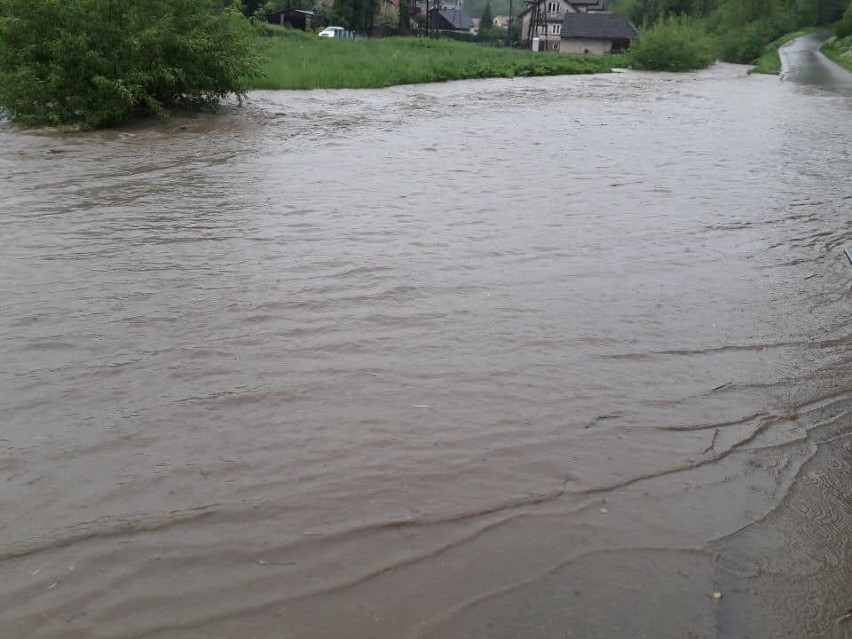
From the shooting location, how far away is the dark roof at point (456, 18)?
89.1 m

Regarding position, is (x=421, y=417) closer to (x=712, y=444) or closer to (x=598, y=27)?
(x=712, y=444)

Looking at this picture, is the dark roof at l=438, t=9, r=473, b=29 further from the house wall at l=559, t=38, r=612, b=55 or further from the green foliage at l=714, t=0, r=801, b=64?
the green foliage at l=714, t=0, r=801, b=64

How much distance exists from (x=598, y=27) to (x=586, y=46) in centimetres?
222

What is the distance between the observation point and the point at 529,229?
24.2ft

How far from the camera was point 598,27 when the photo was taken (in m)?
76.5

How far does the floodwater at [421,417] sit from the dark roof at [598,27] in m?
74.2

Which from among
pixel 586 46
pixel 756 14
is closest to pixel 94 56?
pixel 586 46

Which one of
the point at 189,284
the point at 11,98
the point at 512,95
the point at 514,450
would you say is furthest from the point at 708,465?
the point at 512,95

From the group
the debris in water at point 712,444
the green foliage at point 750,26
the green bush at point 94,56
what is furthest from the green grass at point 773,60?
the debris in water at point 712,444

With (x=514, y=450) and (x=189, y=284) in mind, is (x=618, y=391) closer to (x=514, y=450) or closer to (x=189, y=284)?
(x=514, y=450)

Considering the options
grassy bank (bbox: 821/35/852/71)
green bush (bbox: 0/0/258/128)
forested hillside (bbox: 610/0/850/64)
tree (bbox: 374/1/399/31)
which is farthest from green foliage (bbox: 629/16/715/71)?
green bush (bbox: 0/0/258/128)

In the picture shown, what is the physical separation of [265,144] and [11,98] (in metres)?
4.98

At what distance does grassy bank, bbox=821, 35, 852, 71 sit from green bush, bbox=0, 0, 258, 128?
37.6 meters

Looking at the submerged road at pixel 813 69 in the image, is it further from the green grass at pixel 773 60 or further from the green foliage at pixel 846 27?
the green foliage at pixel 846 27
